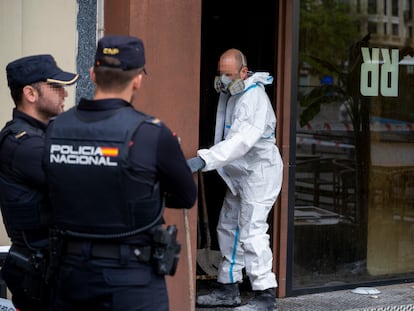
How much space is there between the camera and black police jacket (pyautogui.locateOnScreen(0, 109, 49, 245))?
3.41m

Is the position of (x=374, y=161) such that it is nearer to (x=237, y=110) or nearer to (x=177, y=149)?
(x=237, y=110)

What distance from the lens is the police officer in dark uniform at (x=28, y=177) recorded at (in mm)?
3432

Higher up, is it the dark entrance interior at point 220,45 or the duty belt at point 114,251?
the dark entrance interior at point 220,45

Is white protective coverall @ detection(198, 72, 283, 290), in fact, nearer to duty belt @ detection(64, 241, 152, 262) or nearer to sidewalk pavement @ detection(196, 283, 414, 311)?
sidewalk pavement @ detection(196, 283, 414, 311)

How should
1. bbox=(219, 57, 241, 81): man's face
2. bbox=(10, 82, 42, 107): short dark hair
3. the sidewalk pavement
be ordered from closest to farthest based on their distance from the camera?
bbox=(10, 82, 42, 107): short dark hair, bbox=(219, 57, 241, 81): man's face, the sidewalk pavement

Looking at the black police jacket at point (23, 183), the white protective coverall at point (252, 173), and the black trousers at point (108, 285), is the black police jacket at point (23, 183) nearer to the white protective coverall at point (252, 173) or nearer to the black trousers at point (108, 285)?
the black trousers at point (108, 285)

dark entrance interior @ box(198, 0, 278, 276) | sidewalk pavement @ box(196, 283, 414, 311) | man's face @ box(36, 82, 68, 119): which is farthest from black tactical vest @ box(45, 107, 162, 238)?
dark entrance interior @ box(198, 0, 278, 276)

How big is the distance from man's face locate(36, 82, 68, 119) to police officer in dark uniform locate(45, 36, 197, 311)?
481mm

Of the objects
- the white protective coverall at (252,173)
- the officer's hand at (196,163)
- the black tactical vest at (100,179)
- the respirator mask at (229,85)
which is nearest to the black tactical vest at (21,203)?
the black tactical vest at (100,179)

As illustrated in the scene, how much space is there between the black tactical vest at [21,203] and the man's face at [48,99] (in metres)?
0.16

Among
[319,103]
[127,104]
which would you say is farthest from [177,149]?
[319,103]

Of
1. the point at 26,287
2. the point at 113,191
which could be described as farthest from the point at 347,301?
the point at 113,191

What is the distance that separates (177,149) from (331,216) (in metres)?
3.68

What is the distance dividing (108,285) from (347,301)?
11.4 feet
